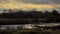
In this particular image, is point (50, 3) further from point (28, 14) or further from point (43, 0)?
point (28, 14)

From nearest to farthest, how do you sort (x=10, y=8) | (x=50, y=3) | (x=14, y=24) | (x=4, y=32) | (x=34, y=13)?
(x=4, y=32), (x=14, y=24), (x=34, y=13), (x=10, y=8), (x=50, y=3)

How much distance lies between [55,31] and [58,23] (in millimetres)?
328

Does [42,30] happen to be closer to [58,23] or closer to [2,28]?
[58,23]

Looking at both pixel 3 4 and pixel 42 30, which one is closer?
pixel 42 30

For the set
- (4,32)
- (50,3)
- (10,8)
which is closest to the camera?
(4,32)

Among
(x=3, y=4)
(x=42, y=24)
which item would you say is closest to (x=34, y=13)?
(x=42, y=24)

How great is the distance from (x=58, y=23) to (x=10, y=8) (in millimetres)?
1748

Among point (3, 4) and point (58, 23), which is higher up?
point (3, 4)

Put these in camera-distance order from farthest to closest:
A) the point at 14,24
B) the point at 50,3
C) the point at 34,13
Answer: the point at 50,3 → the point at 34,13 → the point at 14,24

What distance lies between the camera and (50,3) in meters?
6.08

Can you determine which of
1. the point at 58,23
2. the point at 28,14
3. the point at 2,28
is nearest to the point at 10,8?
the point at 28,14

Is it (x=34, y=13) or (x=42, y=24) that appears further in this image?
(x=34, y=13)

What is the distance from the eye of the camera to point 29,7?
5.62 metres

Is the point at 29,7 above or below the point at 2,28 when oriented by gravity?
above
